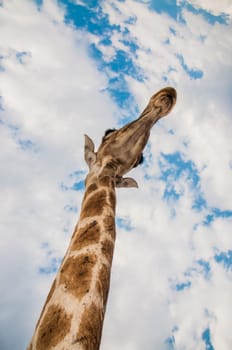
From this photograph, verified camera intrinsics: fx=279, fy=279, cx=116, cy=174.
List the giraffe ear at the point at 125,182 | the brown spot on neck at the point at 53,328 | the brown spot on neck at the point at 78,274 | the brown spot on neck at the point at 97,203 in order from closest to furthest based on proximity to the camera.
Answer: the brown spot on neck at the point at 53,328, the brown spot on neck at the point at 78,274, the brown spot on neck at the point at 97,203, the giraffe ear at the point at 125,182

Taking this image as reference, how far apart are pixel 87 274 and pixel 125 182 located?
200 centimetres

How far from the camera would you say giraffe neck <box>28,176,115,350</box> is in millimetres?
1621

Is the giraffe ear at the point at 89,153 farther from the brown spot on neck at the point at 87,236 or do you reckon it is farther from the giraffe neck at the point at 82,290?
the brown spot on neck at the point at 87,236

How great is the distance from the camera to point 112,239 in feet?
7.93

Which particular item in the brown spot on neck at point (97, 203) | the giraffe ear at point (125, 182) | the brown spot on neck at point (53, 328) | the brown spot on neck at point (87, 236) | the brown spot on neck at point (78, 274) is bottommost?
the brown spot on neck at point (53, 328)

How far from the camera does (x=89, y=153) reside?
3.87m

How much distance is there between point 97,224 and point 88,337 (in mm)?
957

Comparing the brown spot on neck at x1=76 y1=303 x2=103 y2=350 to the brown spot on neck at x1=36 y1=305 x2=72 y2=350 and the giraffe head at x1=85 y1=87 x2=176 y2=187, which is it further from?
the giraffe head at x1=85 y1=87 x2=176 y2=187

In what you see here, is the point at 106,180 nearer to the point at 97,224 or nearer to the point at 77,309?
the point at 97,224

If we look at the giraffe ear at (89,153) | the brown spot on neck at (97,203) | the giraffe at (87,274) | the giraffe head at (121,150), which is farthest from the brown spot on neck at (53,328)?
the giraffe ear at (89,153)

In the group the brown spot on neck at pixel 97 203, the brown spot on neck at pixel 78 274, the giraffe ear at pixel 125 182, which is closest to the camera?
the brown spot on neck at pixel 78 274

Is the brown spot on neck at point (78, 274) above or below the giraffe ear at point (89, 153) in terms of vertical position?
below

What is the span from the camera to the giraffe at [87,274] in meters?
1.64

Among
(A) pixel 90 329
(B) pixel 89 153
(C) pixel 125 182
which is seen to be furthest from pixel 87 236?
(B) pixel 89 153
